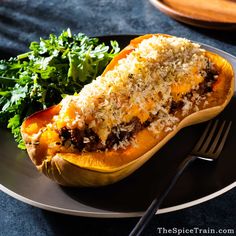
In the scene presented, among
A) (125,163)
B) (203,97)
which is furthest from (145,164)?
(203,97)

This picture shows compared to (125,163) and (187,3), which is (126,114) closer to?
(125,163)

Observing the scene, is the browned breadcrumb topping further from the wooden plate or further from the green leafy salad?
the wooden plate

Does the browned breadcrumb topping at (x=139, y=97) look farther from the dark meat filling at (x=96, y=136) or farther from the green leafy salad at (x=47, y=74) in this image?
the green leafy salad at (x=47, y=74)

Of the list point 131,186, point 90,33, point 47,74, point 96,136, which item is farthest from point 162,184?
point 90,33

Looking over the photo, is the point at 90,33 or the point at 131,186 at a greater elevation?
the point at 131,186

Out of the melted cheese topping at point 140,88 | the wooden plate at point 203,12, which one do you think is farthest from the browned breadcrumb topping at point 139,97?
the wooden plate at point 203,12

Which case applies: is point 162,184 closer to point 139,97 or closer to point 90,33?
point 139,97
